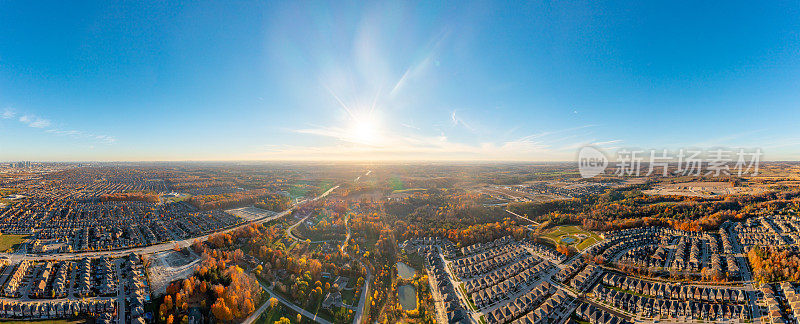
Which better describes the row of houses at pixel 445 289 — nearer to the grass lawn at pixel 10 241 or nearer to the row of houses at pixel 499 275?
the row of houses at pixel 499 275

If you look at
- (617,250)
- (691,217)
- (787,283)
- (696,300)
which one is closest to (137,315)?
(696,300)

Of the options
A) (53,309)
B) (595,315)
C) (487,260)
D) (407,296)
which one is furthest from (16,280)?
(595,315)

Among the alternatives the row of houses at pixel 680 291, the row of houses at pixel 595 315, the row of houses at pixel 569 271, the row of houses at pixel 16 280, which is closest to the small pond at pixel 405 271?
the row of houses at pixel 569 271

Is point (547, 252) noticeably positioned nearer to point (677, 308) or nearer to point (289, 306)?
point (677, 308)

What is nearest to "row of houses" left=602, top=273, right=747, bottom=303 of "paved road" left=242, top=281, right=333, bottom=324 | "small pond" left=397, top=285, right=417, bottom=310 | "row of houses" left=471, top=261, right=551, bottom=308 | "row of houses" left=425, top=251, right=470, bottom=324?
"row of houses" left=471, top=261, right=551, bottom=308

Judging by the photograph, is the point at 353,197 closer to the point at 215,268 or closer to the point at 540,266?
the point at 215,268

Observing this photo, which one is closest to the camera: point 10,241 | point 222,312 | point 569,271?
point 222,312

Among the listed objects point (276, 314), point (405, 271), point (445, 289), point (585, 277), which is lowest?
point (276, 314)
